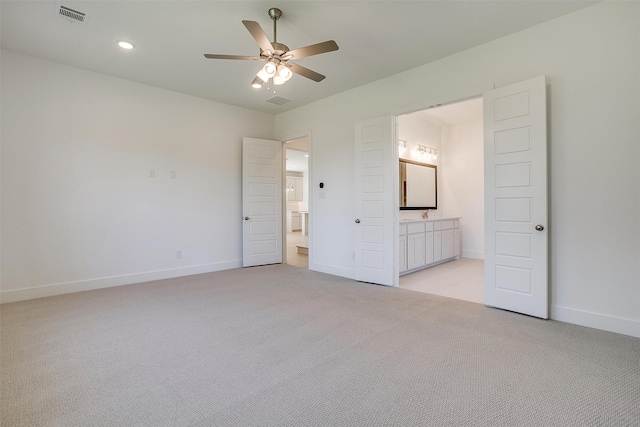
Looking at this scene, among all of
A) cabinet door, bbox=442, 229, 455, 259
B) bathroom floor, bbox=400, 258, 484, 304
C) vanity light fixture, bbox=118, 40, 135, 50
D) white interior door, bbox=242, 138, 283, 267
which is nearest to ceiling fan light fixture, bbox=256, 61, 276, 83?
vanity light fixture, bbox=118, 40, 135, 50

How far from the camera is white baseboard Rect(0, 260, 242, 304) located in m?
3.57

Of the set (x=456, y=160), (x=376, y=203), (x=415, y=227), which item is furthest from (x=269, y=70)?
(x=456, y=160)

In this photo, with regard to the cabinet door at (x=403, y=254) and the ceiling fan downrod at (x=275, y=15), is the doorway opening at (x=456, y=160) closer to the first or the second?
the cabinet door at (x=403, y=254)

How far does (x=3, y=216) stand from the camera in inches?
137

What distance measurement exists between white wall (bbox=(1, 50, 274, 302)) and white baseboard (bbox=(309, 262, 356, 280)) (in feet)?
4.80

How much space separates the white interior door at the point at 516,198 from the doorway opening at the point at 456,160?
2000mm

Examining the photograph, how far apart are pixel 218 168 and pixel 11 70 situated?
2.72 metres

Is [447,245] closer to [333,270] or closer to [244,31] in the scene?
[333,270]

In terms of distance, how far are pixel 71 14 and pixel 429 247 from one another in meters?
5.56

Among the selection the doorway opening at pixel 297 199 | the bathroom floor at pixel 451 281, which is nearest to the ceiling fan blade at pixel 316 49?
the bathroom floor at pixel 451 281

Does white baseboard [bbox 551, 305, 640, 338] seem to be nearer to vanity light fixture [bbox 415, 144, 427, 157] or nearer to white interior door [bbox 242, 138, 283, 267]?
vanity light fixture [bbox 415, 144, 427, 157]

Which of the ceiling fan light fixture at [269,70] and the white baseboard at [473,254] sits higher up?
the ceiling fan light fixture at [269,70]

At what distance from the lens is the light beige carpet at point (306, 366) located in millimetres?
1612

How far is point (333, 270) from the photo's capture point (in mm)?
5016
